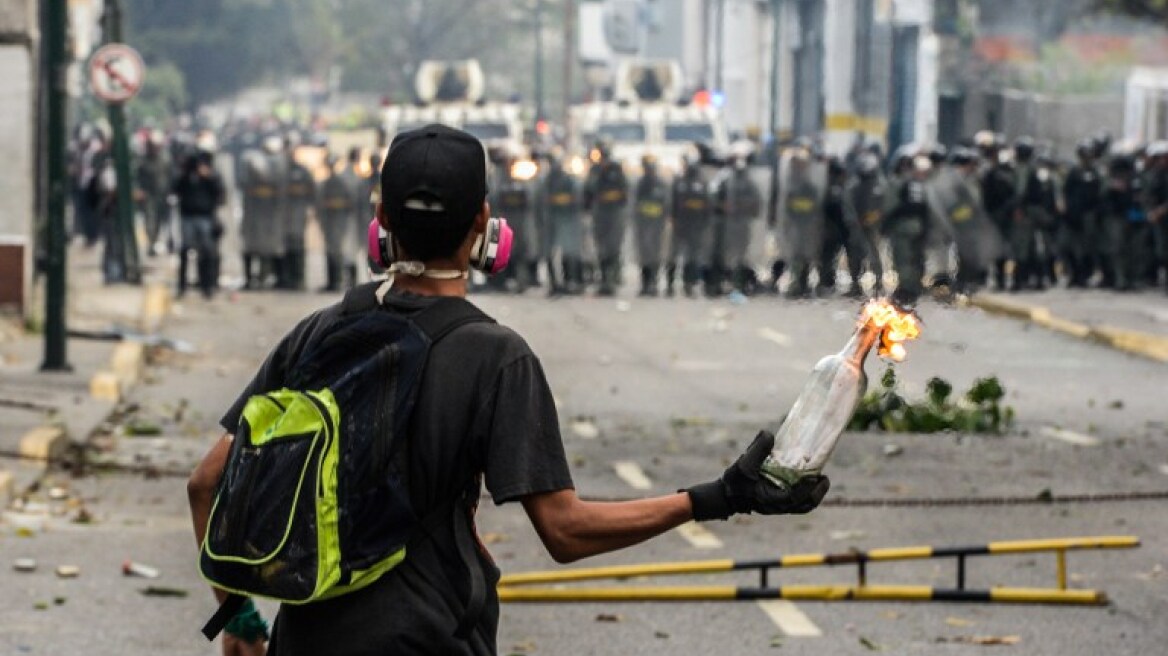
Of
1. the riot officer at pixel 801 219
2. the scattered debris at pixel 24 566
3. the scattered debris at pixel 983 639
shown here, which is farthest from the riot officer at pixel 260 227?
the scattered debris at pixel 983 639

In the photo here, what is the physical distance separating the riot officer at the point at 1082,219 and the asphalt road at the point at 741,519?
19.8ft

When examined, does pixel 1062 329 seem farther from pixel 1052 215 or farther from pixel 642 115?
pixel 642 115

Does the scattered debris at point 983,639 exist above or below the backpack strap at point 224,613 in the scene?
below

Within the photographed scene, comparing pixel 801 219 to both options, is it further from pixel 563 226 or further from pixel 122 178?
pixel 122 178

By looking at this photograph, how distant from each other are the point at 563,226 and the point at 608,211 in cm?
57

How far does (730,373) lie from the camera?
21.4m

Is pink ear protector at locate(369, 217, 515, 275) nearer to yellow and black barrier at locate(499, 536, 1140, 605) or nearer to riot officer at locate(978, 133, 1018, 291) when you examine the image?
yellow and black barrier at locate(499, 536, 1140, 605)

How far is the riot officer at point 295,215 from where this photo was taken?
32.3m

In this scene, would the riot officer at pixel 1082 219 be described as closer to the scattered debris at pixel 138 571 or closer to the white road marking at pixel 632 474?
the white road marking at pixel 632 474

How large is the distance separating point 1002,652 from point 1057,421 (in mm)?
8634

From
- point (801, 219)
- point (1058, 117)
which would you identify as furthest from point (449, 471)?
point (1058, 117)

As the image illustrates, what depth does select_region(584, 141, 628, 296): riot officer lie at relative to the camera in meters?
32.4

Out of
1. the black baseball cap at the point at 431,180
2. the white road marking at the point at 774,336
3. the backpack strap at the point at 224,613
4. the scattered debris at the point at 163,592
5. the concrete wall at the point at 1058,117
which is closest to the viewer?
the black baseball cap at the point at 431,180

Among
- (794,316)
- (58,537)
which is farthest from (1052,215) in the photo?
(58,537)
